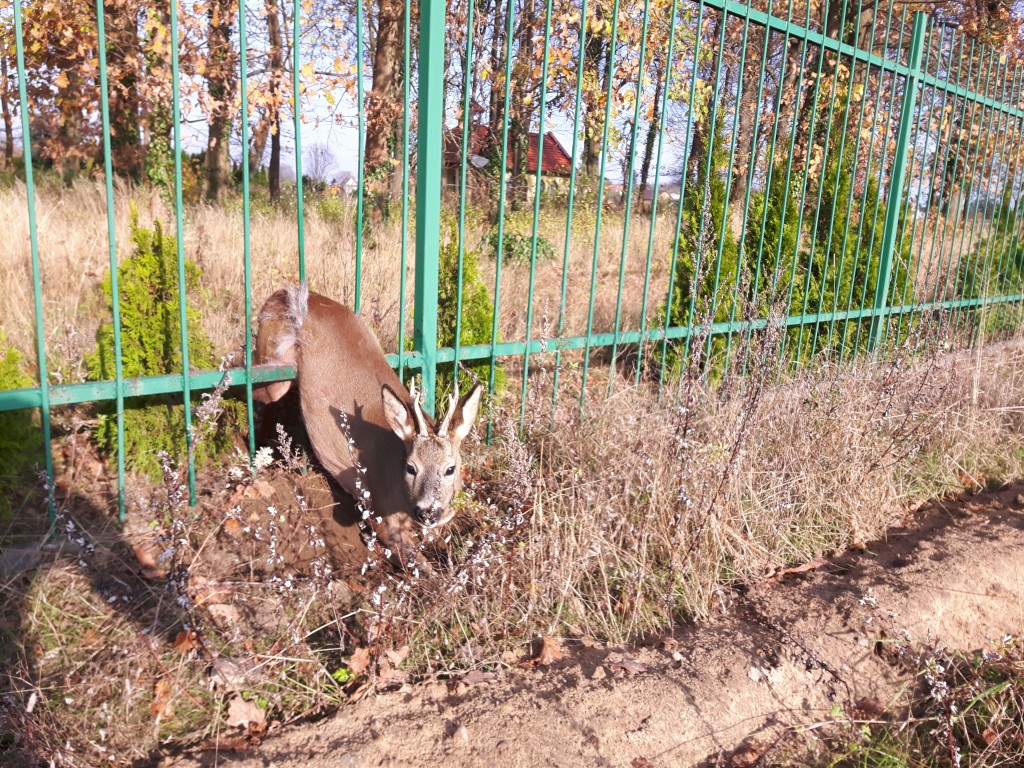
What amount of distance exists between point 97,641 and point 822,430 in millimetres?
3834

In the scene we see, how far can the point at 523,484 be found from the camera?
330 centimetres

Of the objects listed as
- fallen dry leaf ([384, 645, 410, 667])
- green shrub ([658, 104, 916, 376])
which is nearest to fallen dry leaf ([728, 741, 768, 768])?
fallen dry leaf ([384, 645, 410, 667])

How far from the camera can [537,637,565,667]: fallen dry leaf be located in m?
3.16

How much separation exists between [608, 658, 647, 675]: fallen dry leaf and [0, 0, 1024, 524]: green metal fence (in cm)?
151

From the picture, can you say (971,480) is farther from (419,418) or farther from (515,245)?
(515,245)

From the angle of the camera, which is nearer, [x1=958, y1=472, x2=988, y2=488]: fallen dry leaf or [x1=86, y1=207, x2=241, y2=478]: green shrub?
[x1=86, y1=207, x2=241, y2=478]: green shrub

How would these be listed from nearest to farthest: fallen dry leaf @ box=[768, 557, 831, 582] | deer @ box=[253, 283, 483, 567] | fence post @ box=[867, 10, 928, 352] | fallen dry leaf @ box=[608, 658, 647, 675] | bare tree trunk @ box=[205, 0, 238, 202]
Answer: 1. fallen dry leaf @ box=[608, 658, 647, 675]
2. fallen dry leaf @ box=[768, 557, 831, 582]
3. deer @ box=[253, 283, 483, 567]
4. fence post @ box=[867, 10, 928, 352]
5. bare tree trunk @ box=[205, 0, 238, 202]

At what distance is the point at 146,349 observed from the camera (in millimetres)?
4141

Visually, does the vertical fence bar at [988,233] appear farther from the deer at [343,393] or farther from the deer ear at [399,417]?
the deer ear at [399,417]

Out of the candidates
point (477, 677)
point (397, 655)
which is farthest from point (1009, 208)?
point (397, 655)

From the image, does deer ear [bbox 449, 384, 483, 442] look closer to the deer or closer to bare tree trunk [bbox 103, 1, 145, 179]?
the deer

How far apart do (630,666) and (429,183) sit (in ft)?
8.02

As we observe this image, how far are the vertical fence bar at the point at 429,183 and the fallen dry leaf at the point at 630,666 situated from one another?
1.74 metres

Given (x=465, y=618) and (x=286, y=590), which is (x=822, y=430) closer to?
(x=465, y=618)
